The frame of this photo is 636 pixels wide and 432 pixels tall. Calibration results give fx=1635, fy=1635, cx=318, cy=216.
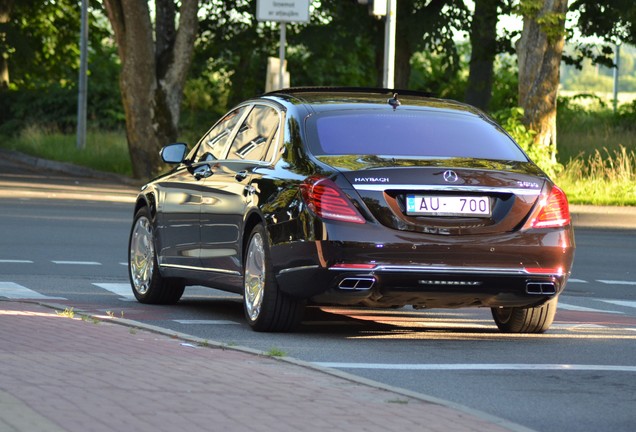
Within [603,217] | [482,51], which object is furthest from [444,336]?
[482,51]

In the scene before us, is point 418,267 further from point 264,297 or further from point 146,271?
point 146,271

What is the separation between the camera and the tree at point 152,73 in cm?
3525

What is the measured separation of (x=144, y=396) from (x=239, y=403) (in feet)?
1.44

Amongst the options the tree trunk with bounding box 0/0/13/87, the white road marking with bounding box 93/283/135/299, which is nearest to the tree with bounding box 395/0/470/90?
the tree trunk with bounding box 0/0/13/87

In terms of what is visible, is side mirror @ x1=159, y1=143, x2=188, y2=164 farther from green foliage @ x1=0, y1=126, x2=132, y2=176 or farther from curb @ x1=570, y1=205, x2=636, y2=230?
green foliage @ x1=0, y1=126, x2=132, y2=176

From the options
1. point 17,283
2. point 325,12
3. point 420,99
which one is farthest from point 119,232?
point 325,12

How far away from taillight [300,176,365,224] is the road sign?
20.4 m

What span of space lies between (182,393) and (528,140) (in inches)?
939

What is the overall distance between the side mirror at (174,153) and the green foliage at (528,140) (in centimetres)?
1828

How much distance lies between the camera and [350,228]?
1009cm

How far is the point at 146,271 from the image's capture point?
516 inches

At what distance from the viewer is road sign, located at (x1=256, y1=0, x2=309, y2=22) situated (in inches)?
1197

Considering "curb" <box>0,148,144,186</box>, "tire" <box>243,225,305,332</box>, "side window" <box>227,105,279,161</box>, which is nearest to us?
"tire" <box>243,225,305,332</box>

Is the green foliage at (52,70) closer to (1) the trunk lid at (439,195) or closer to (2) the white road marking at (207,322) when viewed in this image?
(2) the white road marking at (207,322)
